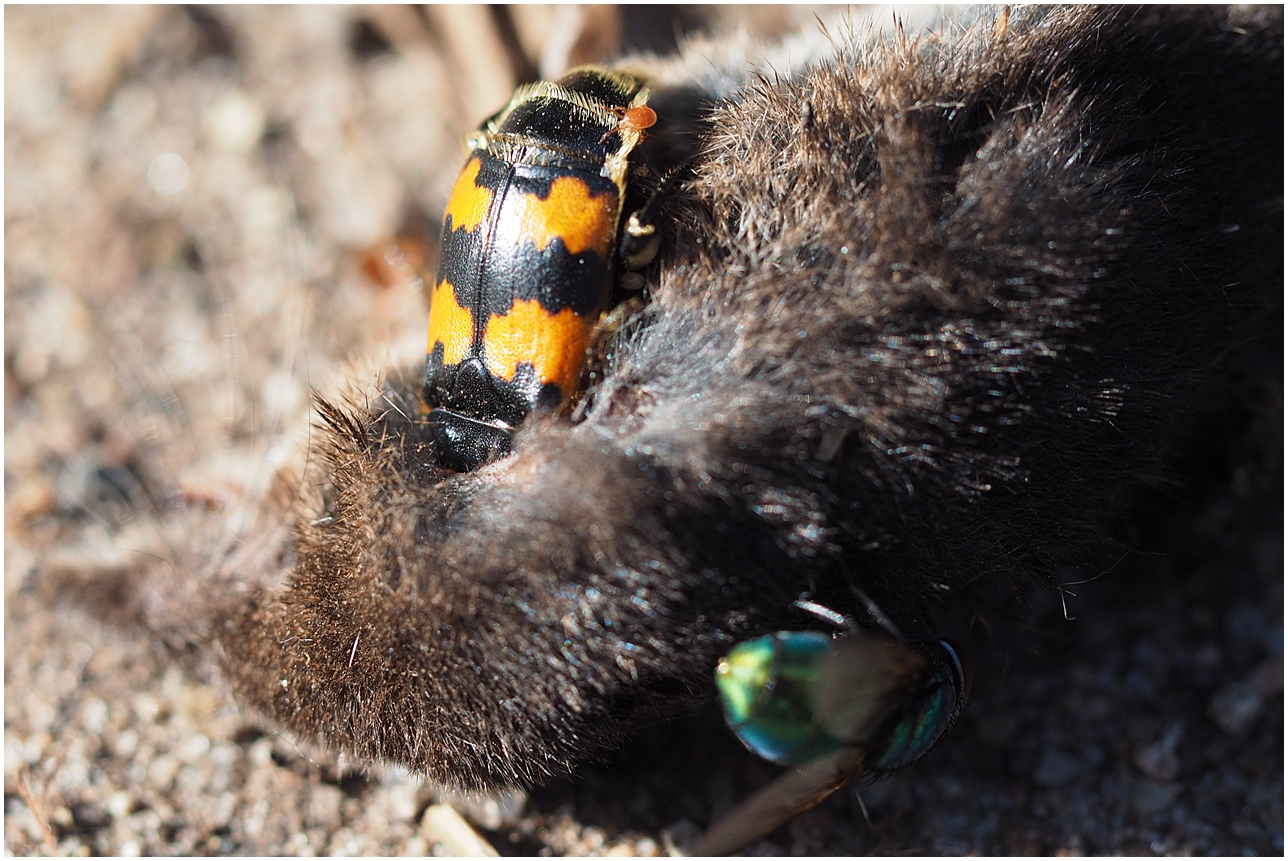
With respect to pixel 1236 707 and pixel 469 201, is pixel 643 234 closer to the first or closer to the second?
pixel 469 201

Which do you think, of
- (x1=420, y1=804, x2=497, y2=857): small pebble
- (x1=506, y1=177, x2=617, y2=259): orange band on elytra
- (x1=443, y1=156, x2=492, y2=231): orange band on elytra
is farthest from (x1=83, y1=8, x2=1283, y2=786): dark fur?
(x1=420, y1=804, x2=497, y2=857): small pebble

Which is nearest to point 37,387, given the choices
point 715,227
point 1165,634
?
point 715,227

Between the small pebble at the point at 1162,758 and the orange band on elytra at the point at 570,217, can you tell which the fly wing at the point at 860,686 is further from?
the small pebble at the point at 1162,758

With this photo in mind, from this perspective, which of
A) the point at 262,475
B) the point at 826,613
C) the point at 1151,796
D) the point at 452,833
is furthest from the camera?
the point at 262,475

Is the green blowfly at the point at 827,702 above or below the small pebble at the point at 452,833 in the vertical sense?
above

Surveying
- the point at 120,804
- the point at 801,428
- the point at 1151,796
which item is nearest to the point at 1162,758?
the point at 1151,796

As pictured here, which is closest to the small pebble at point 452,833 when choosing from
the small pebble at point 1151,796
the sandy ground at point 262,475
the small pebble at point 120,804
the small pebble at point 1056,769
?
the sandy ground at point 262,475
